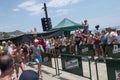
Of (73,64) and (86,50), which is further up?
(86,50)

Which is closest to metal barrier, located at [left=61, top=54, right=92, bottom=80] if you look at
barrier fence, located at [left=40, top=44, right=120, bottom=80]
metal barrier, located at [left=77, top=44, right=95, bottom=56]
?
barrier fence, located at [left=40, top=44, right=120, bottom=80]

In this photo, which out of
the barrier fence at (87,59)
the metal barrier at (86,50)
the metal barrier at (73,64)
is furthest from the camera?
the metal barrier at (86,50)

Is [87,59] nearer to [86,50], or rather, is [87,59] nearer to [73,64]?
[73,64]

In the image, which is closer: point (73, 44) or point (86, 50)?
point (86, 50)

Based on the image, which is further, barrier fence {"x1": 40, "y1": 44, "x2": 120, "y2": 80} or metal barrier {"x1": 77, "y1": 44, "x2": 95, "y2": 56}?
metal barrier {"x1": 77, "y1": 44, "x2": 95, "y2": 56}

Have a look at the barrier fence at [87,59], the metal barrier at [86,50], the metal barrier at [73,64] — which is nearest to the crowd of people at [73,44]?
the metal barrier at [86,50]

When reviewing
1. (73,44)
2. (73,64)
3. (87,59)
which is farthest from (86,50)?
(87,59)

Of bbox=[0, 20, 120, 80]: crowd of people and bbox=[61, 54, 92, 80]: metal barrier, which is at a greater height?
bbox=[0, 20, 120, 80]: crowd of people

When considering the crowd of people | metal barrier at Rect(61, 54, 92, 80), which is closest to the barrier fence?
metal barrier at Rect(61, 54, 92, 80)

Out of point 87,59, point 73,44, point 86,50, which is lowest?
point 87,59

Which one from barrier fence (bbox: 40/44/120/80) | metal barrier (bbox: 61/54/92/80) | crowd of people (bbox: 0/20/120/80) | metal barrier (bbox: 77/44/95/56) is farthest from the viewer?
metal barrier (bbox: 77/44/95/56)

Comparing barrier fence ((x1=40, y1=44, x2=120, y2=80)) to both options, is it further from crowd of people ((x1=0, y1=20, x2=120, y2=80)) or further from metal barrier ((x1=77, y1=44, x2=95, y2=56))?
crowd of people ((x1=0, y1=20, x2=120, y2=80))

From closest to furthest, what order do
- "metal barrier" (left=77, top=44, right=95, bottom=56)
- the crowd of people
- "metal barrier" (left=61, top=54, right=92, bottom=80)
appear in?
1. "metal barrier" (left=61, top=54, right=92, bottom=80)
2. the crowd of people
3. "metal barrier" (left=77, top=44, right=95, bottom=56)

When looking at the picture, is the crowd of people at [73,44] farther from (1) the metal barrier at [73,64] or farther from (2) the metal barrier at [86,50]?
(1) the metal barrier at [73,64]
